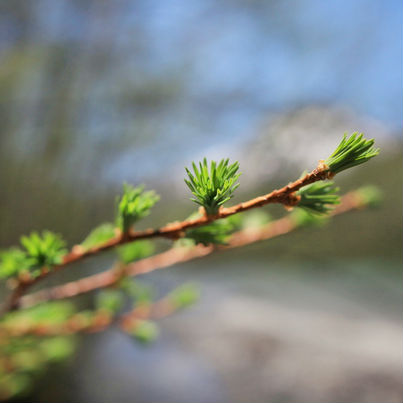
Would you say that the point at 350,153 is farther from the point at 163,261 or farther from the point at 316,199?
the point at 163,261

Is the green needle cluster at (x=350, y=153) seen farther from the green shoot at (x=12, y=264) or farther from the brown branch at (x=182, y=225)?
the green shoot at (x=12, y=264)

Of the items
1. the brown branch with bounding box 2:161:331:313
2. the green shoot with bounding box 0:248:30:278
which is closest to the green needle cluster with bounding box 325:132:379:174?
the brown branch with bounding box 2:161:331:313

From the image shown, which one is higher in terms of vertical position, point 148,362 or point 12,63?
point 12,63

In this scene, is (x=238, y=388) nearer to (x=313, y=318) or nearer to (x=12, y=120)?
(x=313, y=318)

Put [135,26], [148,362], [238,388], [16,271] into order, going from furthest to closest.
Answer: [135,26], [148,362], [238,388], [16,271]

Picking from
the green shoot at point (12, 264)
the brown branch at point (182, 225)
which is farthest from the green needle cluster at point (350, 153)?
the green shoot at point (12, 264)

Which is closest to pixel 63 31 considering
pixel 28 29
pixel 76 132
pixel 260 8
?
pixel 28 29

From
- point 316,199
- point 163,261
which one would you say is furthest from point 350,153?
point 163,261

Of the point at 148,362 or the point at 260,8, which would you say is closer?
the point at 148,362

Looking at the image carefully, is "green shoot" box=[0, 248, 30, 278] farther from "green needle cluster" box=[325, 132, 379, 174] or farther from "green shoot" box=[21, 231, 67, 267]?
"green needle cluster" box=[325, 132, 379, 174]
